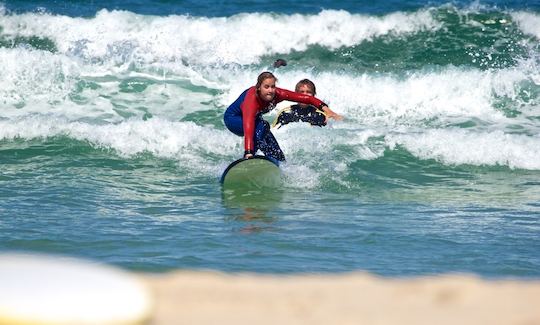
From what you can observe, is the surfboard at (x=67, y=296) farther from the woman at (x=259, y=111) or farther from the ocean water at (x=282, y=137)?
the woman at (x=259, y=111)

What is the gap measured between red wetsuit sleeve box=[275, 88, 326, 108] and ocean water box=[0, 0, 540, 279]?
2.43 feet

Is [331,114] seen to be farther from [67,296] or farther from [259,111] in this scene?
[67,296]

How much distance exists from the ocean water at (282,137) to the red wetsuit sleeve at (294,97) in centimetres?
74

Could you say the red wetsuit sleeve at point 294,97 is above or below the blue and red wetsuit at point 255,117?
above

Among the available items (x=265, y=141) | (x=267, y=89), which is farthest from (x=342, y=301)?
(x=265, y=141)

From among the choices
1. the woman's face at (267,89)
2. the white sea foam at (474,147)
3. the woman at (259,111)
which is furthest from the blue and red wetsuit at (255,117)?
the white sea foam at (474,147)

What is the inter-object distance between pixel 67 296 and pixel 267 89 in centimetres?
589

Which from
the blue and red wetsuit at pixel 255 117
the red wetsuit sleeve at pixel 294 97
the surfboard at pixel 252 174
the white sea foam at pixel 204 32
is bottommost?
the surfboard at pixel 252 174

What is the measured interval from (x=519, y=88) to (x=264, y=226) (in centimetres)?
790

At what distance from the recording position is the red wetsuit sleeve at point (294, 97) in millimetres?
9125

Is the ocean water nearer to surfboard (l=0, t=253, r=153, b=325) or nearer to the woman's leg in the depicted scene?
the woman's leg

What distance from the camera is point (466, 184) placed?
9953 mm

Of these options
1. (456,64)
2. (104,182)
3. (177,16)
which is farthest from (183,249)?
(177,16)

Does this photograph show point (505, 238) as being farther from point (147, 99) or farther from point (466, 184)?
point (147, 99)
